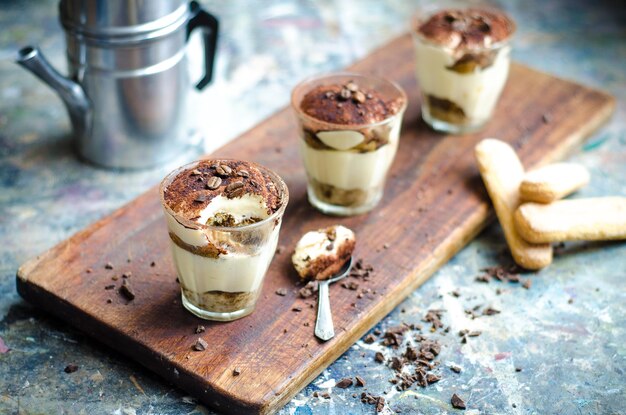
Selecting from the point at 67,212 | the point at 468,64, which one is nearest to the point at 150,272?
the point at 67,212

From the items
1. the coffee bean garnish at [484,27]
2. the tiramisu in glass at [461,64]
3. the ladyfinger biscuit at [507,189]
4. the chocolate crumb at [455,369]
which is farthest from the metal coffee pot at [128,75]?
the chocolate crumb at [455,369]

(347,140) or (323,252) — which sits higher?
(347,140)

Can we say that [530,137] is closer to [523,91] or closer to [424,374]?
[523,91]

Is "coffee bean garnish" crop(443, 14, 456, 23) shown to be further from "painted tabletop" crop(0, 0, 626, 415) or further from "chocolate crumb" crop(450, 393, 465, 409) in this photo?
"chocolate crumb" crop(450, 393, 465, 409)

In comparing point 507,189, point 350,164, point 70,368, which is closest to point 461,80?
point 507,189

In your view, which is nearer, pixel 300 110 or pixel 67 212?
pixel 300 110

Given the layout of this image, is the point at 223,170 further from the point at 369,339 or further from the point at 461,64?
the point at 461,64
